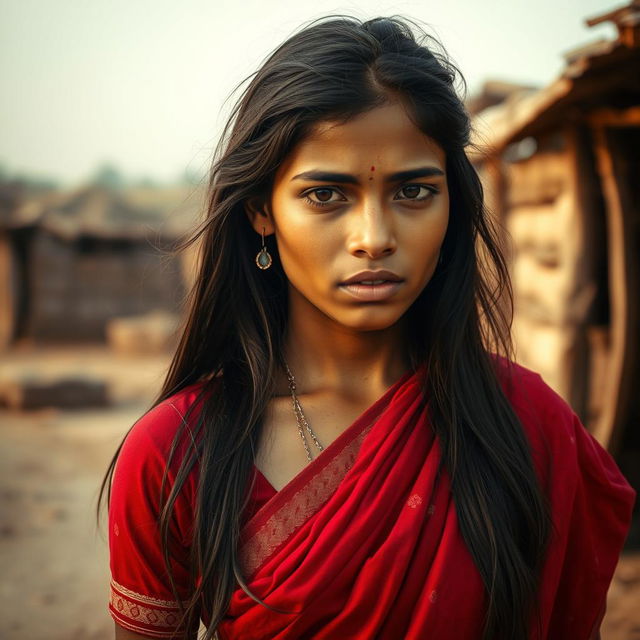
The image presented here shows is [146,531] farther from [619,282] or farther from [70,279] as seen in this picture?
[70,279]

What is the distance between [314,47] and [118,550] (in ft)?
3.67

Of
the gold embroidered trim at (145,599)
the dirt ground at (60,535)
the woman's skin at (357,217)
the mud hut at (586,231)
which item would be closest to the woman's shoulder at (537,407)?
the woman's skin at (357,217)

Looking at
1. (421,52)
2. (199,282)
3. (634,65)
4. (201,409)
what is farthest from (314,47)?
(634,65)

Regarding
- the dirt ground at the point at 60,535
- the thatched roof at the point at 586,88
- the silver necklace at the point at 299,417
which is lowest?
the dirt ground at the point at 60,535

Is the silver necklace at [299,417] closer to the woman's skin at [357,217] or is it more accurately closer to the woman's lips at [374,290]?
the woman's skin at [357,217]

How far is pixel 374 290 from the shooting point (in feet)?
4.66

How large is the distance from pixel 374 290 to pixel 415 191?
0.73ft

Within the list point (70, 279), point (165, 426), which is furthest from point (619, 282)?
point (70, 279)

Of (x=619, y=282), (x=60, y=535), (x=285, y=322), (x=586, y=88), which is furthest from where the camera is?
(x=60, y=535)

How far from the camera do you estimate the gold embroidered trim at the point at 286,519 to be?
1441 mm

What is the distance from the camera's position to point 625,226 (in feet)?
12.3

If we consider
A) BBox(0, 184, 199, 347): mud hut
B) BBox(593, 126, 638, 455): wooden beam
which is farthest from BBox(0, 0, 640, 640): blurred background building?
BBox(0, 184, 199, 347): mud hut

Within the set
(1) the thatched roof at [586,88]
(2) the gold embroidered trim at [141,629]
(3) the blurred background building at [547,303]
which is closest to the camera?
(2) the gold embroidered trim at [141,629]

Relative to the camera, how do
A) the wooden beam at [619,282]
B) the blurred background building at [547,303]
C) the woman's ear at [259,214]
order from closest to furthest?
the woman's ear at [259,214], the blurred background building at [547,303], the wooden beam at [619,282]
